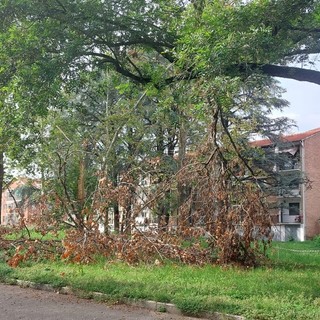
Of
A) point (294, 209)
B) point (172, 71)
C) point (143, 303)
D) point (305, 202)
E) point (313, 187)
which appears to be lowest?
point (143, 303)

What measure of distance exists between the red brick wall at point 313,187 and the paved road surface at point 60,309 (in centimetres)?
3435

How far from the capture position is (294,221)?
1642 inches

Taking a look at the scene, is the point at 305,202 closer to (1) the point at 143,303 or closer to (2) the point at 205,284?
(2) the point at 205,284

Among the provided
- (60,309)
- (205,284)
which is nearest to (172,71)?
(205,284)

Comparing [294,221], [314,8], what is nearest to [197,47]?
[314,8]

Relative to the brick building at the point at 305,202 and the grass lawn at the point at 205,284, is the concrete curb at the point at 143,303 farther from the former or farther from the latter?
the brick building at the point at 305,202

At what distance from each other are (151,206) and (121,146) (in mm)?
13624

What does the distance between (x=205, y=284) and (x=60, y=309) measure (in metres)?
2.75

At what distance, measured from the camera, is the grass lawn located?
7758 millimetres

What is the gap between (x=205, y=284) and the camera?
9.67 meters

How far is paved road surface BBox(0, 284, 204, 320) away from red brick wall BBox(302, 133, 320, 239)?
113 feet

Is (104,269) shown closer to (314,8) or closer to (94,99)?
(314,8)

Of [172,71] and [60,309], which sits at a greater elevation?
[172,71]

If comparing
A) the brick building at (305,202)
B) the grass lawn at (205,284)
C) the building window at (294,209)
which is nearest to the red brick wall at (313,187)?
the brick building at (305,202)
